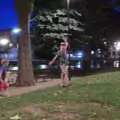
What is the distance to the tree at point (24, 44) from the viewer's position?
22375 millimetres

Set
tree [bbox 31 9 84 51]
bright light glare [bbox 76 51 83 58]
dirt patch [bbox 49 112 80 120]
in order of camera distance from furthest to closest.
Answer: bright light glare [bbox 76 51 83 58]
tree [bbox 31 9 84 51]
dirt patch [bbox 49 112 80 120]

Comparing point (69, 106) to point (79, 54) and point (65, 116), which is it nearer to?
point (65, 116)

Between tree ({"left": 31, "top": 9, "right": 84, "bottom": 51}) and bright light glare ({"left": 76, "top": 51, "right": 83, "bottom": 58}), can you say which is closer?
tree ({"left": 31, "top": 9, "right": 84, "bottom": 51})

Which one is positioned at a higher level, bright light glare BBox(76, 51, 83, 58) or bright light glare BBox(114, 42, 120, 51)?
bright light glare BBox(114, 42, 120, 51)

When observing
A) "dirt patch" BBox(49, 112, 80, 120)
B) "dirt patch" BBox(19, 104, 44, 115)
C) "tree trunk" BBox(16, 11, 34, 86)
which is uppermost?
"tree trunk" BBox(16, 11, 34, 86)

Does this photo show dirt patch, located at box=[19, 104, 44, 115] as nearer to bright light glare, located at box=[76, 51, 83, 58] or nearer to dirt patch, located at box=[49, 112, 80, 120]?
dirt patch, located at box=[49, 112, 80, 120]

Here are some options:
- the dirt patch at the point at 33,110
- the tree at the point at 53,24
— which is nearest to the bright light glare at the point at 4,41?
the tree at the point at 53,24

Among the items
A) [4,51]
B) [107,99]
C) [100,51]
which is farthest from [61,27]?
[107,99]

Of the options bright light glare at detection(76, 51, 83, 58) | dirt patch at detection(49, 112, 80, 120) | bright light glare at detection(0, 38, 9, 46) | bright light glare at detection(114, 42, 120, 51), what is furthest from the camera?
bright light glare at detection(0, 38, 9, 46)

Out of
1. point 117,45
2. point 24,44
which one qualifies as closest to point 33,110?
point 24,44

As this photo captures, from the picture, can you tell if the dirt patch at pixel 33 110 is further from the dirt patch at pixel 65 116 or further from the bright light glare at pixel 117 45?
the bright light glare at pixel 117 45

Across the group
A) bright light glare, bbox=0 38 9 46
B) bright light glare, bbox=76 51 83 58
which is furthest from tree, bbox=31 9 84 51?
bright light glare, bbox=0 38 9 46

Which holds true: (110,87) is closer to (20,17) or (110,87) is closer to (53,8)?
(20,17)

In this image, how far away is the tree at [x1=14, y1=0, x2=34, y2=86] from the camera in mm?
22375
